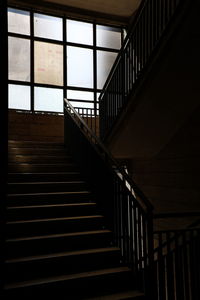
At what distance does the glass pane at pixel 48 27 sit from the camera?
8568mm

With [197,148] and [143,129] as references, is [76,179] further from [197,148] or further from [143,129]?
[197,148]

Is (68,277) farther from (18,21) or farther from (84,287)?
(18,21)

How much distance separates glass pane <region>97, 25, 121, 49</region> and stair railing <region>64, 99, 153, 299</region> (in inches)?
203

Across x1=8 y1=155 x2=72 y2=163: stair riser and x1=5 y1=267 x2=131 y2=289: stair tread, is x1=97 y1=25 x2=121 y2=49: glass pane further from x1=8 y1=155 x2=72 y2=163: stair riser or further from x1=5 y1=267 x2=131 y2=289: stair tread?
x1=5 y1=267 x2=131 y2=289: stair tread

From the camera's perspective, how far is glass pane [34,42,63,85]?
8508 mm

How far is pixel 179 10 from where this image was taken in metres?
3.23

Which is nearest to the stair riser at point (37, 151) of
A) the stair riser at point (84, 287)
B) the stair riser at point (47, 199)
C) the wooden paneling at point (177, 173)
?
the stair riser at point (47, 199)

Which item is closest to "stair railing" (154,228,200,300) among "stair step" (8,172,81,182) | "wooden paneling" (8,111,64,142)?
"stair step" (8,172,81,182)

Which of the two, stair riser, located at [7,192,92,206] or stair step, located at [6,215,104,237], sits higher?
stair riser, located at [7,192,92,206]

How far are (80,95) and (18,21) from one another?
2.77m

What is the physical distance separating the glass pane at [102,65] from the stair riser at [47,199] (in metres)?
5.51

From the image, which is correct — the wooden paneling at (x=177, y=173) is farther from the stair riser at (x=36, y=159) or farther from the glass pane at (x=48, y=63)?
the glass pane at (x=48, y=63)

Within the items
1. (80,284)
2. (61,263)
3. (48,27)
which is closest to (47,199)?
(61,263)

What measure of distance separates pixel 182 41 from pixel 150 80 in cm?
74
